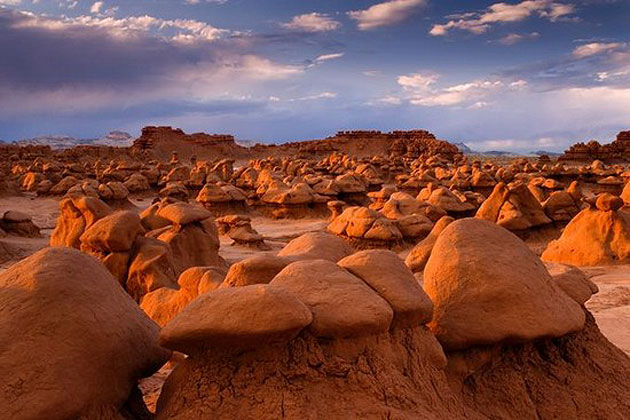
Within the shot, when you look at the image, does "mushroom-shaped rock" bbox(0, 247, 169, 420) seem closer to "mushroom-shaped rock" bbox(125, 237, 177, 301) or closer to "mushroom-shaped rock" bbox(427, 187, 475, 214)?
"mushroom-shaped rock" bbox(125, 237, 177, 301)

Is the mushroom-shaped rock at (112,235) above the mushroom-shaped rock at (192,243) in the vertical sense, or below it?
above

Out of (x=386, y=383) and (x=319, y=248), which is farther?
(x=319, y=248)

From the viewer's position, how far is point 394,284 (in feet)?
10.4

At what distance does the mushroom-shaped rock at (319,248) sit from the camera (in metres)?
4.60

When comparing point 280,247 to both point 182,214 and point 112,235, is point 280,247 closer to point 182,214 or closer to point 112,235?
point 182,214

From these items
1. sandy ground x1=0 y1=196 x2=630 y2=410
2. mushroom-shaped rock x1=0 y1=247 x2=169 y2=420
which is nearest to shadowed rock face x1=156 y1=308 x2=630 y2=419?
mushroom-shaped rock x1=0 y1=247 x2=169 y2=420

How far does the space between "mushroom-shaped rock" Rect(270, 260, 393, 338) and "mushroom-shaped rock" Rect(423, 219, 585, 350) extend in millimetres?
974

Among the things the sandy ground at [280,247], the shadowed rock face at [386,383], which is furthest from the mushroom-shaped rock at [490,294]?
the sandy ground at [280,247]

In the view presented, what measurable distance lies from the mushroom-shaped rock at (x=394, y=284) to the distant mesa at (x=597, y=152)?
47.1 metres

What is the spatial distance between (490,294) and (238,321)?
1957 millimetres

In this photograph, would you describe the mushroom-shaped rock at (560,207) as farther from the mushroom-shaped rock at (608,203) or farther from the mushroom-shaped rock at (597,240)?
the mushroom-shaped rock at (608,203)

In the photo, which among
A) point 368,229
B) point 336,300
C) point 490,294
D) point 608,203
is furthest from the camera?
point 368,229

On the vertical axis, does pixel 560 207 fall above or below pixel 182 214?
below

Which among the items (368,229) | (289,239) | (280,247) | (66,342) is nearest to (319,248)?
(66,342)
